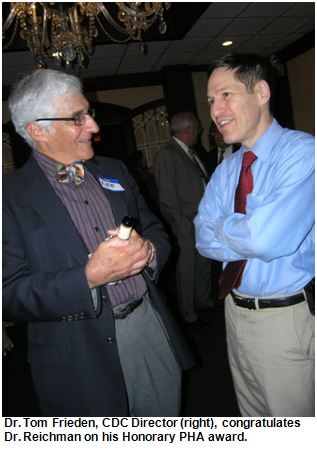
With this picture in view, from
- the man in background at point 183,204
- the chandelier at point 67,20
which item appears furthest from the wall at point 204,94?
the man in background at point 183,204

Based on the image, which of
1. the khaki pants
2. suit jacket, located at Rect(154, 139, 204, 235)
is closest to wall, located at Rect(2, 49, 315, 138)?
suit jacket, located at Rect(154, 139, 204, 235)

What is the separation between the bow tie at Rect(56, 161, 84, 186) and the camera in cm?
123

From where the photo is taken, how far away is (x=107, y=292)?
1184mm

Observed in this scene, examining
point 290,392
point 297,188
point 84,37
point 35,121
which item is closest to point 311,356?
point 290,392

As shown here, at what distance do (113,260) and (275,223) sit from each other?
0.54 metres

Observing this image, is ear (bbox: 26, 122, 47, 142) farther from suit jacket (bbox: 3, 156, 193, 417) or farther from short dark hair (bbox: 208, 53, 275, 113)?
short dark hair (bbox: 208, 53, 275, 113)

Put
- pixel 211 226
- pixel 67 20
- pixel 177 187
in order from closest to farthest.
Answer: pixel 211 226
pixel 177 187
pixel 67 20

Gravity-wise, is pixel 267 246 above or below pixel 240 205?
below

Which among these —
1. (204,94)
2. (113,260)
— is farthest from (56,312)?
(204,94)

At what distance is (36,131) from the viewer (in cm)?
123

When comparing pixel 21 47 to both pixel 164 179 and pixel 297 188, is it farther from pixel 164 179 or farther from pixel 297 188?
pixel 297 188

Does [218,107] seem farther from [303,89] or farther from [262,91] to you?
[303,89]

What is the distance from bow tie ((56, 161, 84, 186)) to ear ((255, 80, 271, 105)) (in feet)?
2.45

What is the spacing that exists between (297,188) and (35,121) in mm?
Result: 985
